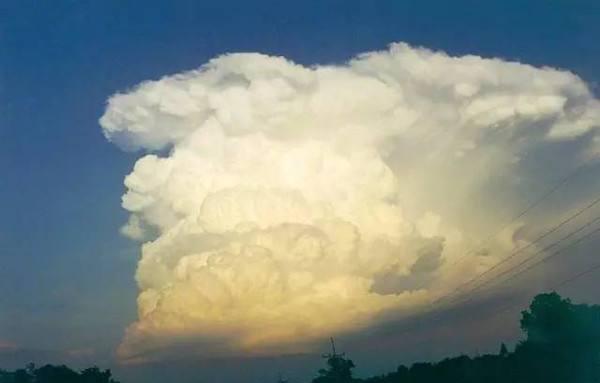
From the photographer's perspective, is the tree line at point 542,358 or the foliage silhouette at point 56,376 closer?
the tree line at point 542,358

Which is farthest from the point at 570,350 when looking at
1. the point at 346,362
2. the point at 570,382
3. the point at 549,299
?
the point at 346,362

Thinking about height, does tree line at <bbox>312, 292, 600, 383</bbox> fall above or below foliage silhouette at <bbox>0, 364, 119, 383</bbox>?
below

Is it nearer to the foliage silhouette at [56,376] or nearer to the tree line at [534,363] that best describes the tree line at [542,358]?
the tree line at [534,363]

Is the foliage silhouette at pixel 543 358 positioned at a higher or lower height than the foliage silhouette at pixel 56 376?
lower

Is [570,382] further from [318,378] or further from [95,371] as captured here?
[95,371]

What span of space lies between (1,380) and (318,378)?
149ft

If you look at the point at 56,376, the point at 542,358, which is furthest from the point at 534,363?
the point at 56,376

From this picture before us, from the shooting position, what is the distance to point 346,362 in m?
91.6

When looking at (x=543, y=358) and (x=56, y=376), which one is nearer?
(x=543, y=358)

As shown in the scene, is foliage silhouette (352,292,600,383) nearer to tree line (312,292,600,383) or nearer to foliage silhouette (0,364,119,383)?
tree line (312,292,600,383)

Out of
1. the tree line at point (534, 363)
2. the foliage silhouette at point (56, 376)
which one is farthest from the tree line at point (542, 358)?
the foliage silhouette at point (56, 376)

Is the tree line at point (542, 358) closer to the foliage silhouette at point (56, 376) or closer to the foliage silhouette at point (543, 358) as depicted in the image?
the foliage silhouette at point (543, 358)

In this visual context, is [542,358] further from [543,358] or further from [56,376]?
[56,376]

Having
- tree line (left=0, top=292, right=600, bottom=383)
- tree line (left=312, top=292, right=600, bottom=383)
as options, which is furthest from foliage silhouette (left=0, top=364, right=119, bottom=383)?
tree line (left=312, top=292, right=600, bottom=383)
